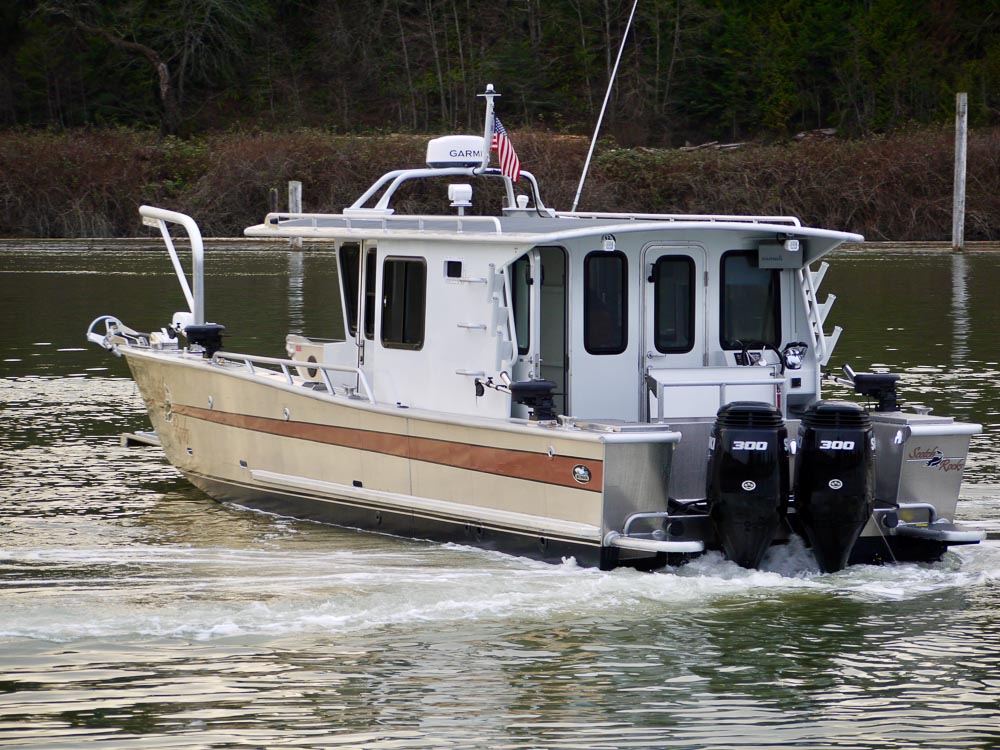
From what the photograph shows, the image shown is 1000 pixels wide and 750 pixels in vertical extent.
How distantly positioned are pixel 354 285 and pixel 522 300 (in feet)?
5.36

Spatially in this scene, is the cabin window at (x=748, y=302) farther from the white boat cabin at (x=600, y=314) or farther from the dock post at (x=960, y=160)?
the dock post at (x=960, y=160)

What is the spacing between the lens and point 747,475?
337 inches

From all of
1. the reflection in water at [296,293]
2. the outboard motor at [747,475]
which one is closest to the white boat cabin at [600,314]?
the outboard motor at [747,475]

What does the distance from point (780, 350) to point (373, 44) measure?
1958 inches

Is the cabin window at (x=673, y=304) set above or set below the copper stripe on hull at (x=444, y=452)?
above

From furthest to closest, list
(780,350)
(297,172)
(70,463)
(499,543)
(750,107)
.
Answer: (750,107) → (297,172) → (70,463) → (780,350) → (499,543)

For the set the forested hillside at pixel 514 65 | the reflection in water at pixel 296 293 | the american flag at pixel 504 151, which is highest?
the forested hillside at pixel 514 65

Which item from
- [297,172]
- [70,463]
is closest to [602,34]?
[297,172]

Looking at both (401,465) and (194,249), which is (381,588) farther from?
(194,249)

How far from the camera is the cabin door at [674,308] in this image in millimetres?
9891

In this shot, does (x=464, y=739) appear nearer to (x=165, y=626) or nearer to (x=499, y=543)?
(x=165, y=626)

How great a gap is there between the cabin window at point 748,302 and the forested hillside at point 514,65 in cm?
4175

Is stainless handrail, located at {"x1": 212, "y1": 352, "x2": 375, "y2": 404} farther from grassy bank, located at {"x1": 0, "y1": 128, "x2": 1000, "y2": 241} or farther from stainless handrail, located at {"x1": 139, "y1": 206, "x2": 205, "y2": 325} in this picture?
grassy bank, located at {"x1": 0, "y1": 128, "x2": 1000, "y2": 241}

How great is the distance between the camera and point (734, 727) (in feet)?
22.2
